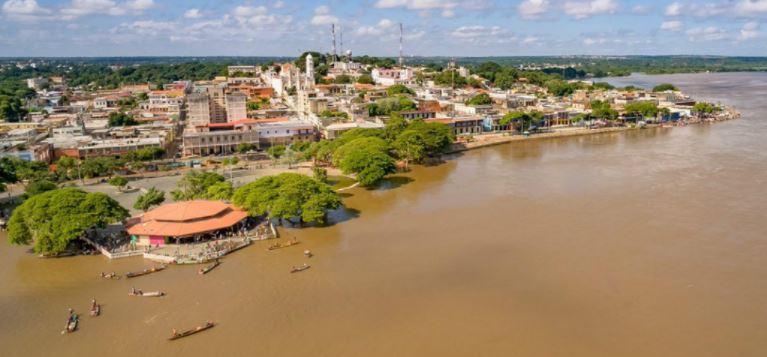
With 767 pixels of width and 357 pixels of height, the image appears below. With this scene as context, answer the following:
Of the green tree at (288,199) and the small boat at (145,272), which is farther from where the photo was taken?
the green tree at (288,199)

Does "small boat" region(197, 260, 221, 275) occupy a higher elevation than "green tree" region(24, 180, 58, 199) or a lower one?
lower

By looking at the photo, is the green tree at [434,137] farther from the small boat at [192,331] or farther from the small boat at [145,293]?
the small boat at [192,331]

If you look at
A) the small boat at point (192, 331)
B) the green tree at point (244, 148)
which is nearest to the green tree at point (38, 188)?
the small boat at point (192, 331)

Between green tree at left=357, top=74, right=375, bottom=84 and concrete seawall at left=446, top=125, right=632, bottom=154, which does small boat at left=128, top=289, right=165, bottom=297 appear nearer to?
concrete seawall at left=446, top=125, right=632, bottom=154

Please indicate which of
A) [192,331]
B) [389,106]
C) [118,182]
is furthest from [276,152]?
[192,331]

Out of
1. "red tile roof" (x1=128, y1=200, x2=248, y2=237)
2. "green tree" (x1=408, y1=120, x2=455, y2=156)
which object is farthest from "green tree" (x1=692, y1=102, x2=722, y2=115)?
"red tile roof" (x1=128, y1=200, x2=248, y2=237)

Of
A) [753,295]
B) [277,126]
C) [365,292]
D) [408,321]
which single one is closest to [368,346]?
[408,321]
